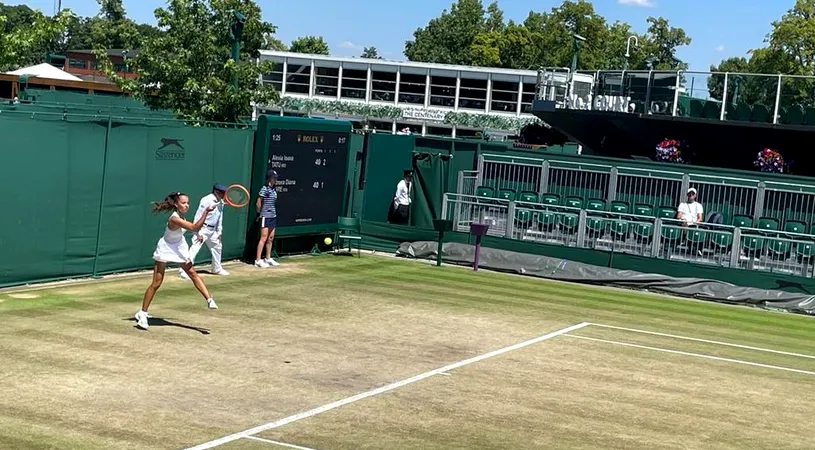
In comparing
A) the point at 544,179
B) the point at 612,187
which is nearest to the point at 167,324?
the point at 544,179

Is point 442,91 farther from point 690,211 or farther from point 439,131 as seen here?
point 690,211

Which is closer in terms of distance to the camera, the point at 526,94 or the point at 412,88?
the point at 526,94

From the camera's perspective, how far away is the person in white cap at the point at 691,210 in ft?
84.3

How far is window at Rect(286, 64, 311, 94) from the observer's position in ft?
265

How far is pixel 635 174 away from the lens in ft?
93.1

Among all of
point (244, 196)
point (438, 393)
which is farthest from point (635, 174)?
point (438, 393)

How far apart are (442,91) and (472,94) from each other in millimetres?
2341

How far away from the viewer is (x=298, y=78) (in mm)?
81188

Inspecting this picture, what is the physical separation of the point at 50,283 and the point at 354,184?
35.7ft

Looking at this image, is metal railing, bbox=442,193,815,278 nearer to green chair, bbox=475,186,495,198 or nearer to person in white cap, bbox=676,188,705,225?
person in white cap, bbox=676,188,705,225

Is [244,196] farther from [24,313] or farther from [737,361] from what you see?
[737,361]

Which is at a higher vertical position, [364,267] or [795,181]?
[795,181]

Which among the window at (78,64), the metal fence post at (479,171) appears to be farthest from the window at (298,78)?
the metal fence post at (479,171)

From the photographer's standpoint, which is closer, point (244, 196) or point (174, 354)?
point (174, 354)
